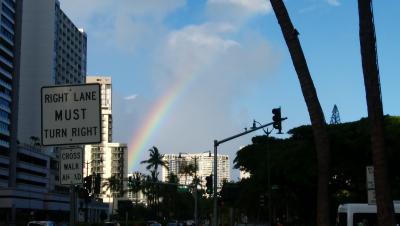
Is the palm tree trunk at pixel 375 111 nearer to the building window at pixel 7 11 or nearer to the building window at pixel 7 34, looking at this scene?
the building window at pixel 7 34

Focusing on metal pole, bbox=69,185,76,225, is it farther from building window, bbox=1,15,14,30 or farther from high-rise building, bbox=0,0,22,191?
building window, bbox=1,15,14,30

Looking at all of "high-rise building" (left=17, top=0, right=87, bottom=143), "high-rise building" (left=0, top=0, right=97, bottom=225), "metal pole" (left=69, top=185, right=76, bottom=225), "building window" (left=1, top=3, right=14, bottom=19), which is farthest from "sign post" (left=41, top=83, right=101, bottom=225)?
"high-rise building" (left=17, top=0, right=87, bottom=143)

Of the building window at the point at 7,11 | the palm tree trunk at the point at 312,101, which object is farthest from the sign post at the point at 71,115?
the building window at the point at 7,11

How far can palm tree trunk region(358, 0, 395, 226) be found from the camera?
12.5 m

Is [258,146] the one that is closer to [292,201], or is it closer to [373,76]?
[292,201]

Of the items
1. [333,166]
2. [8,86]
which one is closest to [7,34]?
[8,86]

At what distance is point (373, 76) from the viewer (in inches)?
518

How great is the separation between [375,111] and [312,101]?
175cm

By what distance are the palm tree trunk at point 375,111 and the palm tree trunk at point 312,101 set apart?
4.90 ft

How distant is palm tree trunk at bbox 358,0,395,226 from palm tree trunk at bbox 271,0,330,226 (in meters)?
1.49

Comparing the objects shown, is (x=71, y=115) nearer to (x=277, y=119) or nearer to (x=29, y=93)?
(x=277, y=119)

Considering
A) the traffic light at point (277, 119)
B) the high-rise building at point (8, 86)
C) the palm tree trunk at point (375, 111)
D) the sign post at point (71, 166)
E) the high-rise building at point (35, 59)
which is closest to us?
the sign post at point (71, 166)

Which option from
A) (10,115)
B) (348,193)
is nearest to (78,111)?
(348,193)

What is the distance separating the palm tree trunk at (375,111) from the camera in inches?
494
